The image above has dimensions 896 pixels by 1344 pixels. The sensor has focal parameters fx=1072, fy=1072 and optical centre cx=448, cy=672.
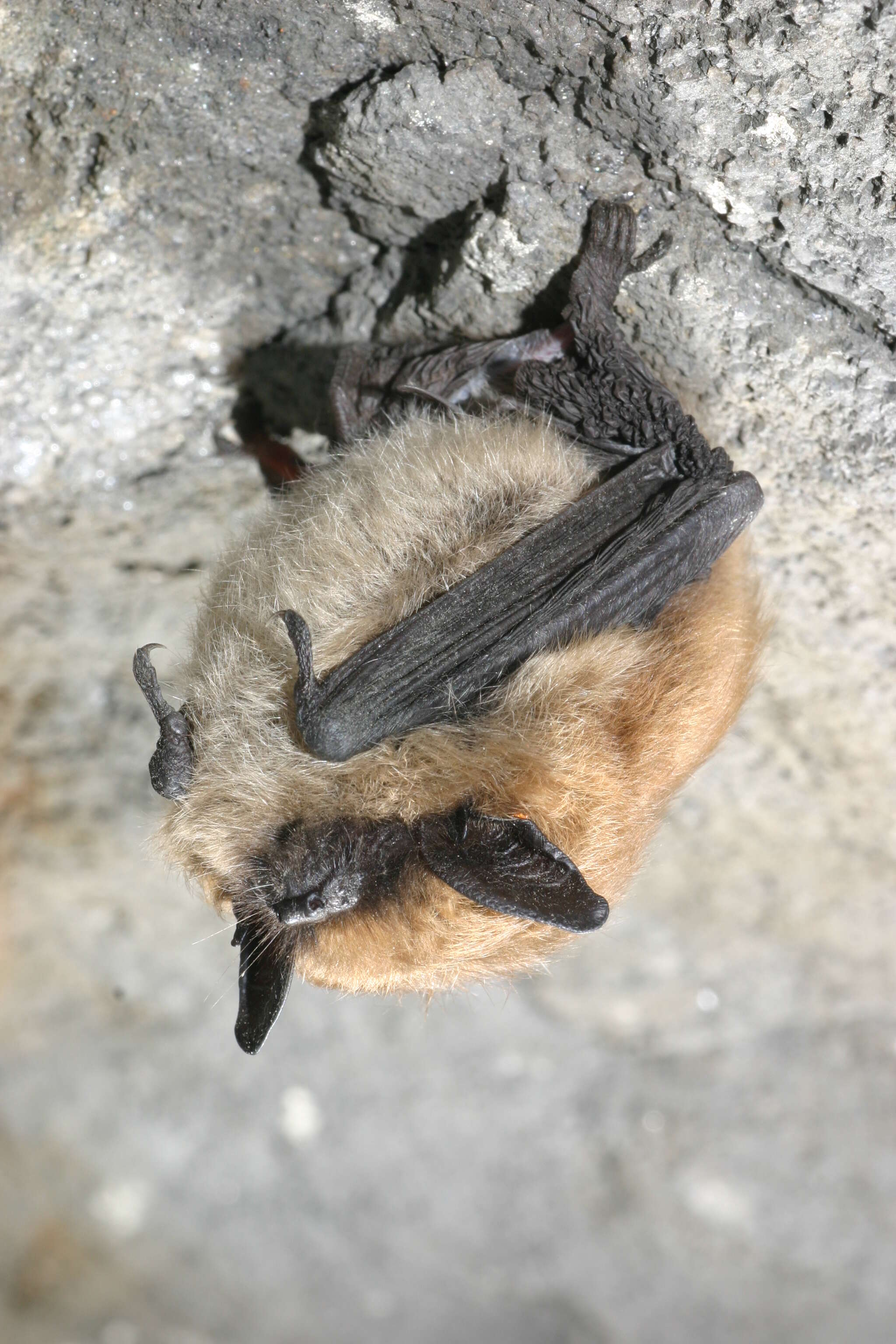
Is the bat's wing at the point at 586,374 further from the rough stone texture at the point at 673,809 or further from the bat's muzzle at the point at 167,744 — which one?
the bat's muzzle at the point at 167,744

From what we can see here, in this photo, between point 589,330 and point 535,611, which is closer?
point 535,611

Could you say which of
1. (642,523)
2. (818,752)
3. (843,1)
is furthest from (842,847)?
(843,1)

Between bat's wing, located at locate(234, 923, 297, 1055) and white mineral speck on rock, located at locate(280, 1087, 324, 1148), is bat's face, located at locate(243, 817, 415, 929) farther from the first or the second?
white mineral speck on rock, located at locate(280, 1087, 324, 1148)

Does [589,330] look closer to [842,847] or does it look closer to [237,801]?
[237,801]

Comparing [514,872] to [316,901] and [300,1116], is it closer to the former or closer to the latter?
[316,901]

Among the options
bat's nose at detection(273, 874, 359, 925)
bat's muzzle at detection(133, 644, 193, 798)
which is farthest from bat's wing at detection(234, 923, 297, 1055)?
bat's muzzle at detection(133, 644, 193, 798)

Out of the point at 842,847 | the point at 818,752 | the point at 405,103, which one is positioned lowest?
the point at 842,847

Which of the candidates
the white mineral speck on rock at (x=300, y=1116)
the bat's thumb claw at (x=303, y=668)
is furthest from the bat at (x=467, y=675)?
the white mineral speck on rock at (x=300, y=1116)
